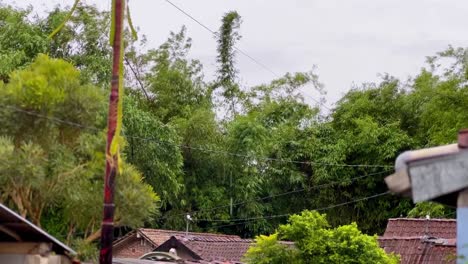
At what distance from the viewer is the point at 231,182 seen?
43.6 m

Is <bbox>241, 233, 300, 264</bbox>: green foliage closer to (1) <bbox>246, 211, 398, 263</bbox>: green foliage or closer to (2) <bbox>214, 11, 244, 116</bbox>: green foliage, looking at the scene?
(1) <bbox>246, 211, 398, 263</bbox>: green foliage

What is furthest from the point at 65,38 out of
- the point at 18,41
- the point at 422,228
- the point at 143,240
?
the point at 422,228

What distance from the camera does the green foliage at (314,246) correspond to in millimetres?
20359

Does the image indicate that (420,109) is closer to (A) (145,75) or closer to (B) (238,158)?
(B) (238,158)

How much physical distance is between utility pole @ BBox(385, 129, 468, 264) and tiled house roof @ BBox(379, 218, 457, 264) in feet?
57.2

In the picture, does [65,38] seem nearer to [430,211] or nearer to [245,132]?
[245,132]

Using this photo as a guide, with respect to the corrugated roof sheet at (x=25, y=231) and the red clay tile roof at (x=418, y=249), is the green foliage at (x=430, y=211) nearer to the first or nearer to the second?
the red clay tile roof at (x=418, y=249)

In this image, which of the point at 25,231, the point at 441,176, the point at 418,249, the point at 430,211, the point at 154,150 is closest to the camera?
the point at 441,176

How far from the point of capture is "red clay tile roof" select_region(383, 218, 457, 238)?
28641mm

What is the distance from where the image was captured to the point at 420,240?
26.8m

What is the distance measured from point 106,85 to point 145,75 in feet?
36.6

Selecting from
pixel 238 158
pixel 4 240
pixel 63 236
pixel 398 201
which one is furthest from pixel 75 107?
pixel 398 201

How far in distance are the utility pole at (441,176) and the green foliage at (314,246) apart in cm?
1373

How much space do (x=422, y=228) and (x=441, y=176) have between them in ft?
77.8
